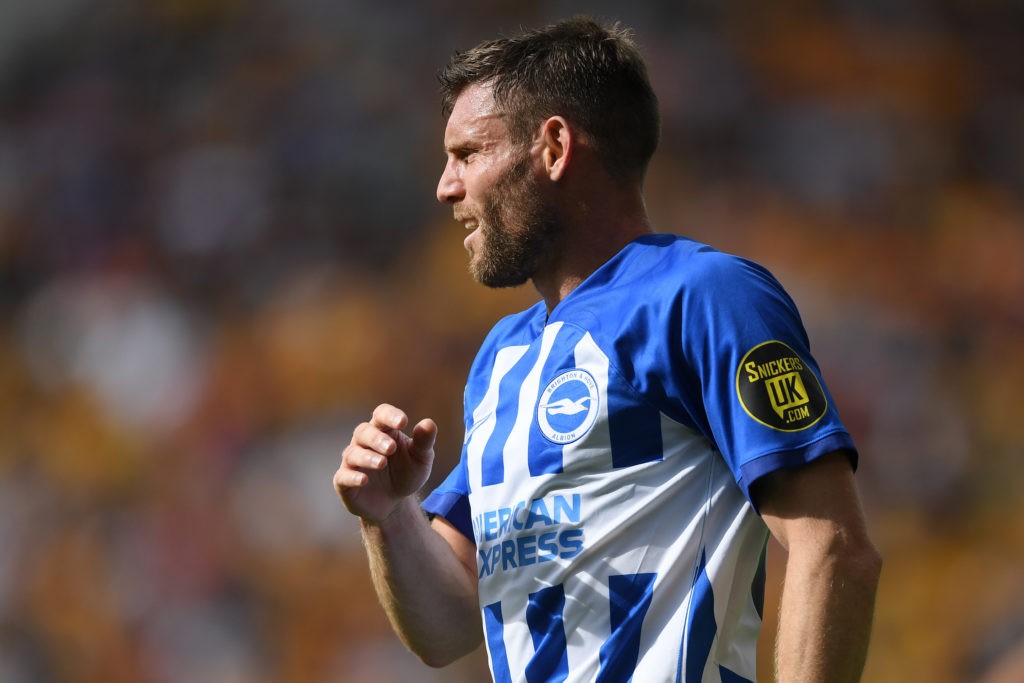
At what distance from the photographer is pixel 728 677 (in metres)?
1.79

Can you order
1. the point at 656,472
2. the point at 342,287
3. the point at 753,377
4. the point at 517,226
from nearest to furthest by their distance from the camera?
the point at 753,377 → the point at 656,472 → the point at 517,226 → the point at 342,287

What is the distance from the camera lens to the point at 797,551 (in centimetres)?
164

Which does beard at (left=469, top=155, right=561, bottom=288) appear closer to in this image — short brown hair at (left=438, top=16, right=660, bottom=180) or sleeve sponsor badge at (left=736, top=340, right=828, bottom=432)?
short brown hair at (left=438, top=16, right=660, bottom=180)

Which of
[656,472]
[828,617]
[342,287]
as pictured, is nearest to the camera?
[828,617]

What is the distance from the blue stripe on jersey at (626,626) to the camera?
Answer: 1784 millimetres

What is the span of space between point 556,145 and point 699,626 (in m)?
0.93

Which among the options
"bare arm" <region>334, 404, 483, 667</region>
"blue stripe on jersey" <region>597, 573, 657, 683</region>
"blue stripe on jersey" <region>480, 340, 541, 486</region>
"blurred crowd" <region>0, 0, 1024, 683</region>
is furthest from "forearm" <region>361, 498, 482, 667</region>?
"blurred crowd" <region>0, 0, 1024, 683</region>

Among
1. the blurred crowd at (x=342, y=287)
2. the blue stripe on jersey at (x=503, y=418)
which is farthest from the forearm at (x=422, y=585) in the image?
the blurred crowd at (x=342, y=287)

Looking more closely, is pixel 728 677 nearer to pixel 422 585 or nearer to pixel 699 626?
pixel 699 626

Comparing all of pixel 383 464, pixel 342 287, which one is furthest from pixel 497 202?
pixel 342 287

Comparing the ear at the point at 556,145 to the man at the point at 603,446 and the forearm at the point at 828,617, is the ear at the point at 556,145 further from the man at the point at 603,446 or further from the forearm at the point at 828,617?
the forearm at the point at 828,617

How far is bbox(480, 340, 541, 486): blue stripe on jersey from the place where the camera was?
6.66 ft

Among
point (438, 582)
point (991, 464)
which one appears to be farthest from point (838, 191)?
point (438, 582)

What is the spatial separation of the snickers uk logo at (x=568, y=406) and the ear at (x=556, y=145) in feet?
1.46
